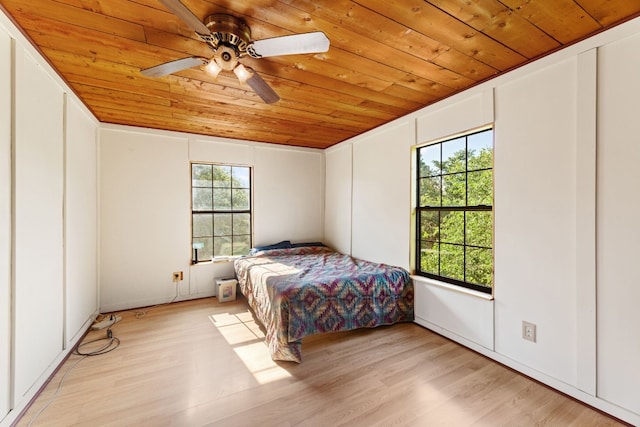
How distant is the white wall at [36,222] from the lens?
156 centimetres

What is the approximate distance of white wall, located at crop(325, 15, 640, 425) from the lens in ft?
5.31

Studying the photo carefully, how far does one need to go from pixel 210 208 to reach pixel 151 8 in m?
2.95

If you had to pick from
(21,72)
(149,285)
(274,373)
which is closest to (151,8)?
(21,72)

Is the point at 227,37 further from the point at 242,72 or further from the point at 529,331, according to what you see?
the point at 529,331

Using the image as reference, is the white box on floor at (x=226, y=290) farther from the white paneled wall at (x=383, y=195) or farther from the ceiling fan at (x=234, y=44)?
the ceiling fan at (x=234, y=44)

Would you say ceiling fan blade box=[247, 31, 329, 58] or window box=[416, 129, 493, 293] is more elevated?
ceiling fan blade box=[247, 31, 329, 58]

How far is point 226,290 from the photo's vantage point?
3793 mm

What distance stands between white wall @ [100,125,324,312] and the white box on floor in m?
0.27

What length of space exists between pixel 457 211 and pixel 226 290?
308 centimetres

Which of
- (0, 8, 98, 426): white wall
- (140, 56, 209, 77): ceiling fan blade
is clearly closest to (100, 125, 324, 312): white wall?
(0, 8, 98, 426): white wall

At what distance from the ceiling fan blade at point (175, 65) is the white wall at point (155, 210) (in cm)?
221

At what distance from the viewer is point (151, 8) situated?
1.44 metres

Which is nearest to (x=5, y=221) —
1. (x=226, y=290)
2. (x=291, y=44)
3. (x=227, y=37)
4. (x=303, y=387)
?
(x=227, y=37)

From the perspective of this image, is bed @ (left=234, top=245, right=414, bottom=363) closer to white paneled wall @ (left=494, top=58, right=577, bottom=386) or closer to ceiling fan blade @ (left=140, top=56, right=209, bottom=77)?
white paneled wall @ (left=494, top=58, right=577, bottom=386)
